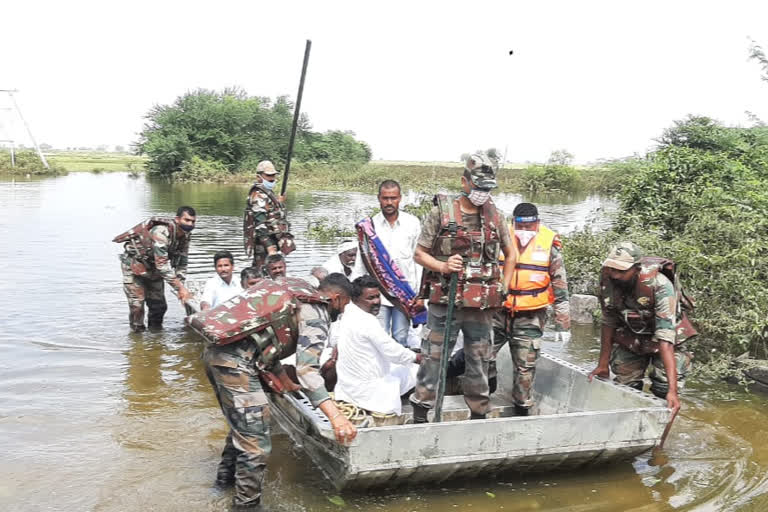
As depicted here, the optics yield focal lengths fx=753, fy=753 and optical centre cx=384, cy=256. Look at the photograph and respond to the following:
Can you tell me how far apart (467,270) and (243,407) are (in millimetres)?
1750

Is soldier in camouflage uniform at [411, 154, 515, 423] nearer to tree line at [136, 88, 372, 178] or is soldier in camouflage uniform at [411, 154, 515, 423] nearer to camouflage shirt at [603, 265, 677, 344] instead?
camouflage shirt at [603, 265, 677, 344]

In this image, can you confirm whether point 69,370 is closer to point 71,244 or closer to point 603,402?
point 603,402

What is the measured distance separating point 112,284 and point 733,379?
30.2 ft

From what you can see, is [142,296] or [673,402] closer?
[673,402]

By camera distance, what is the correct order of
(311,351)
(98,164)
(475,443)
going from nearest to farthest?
(311,351) → (475,443) → (98,164)

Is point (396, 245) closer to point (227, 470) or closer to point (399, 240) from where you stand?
point (399, 240)

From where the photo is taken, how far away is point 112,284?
12.2 meters

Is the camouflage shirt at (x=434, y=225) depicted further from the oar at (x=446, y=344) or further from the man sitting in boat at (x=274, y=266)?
the man sitting in boat at (x=274, y=266)

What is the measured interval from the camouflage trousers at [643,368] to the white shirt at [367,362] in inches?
71.2

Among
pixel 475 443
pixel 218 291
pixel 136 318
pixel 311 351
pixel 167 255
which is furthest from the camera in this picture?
pixel 136 318

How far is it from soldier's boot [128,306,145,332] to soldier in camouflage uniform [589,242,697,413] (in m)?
5.57

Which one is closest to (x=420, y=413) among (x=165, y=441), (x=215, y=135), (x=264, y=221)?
(x=165, y=441)

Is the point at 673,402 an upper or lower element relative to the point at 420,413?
upper

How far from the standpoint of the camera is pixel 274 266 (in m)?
8.22
